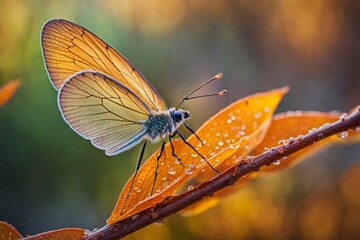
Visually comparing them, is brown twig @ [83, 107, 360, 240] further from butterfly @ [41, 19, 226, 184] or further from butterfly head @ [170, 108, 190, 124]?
butterfly head @ [170, 108, 190, 124]

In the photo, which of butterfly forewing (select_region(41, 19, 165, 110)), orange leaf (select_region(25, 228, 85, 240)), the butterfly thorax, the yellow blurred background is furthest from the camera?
the yellow blurred background

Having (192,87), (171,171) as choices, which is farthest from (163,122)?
(192,87)

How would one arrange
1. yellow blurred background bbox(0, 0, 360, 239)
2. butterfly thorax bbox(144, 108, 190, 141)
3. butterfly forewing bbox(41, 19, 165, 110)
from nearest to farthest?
butterfly forewing bbox(41, 19, 165, 110) → butterfly thorax bbox(144, 108, 190, 141) → yellow blurred background bbox(0, 0, 360, 239)

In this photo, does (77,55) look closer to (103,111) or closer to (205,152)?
(103,111)

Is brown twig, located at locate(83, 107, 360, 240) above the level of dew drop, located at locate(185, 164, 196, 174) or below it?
below

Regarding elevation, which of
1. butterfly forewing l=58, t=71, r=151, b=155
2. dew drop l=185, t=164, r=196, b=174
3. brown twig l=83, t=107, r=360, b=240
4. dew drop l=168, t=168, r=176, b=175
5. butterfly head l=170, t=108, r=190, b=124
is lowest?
brown twig l=83, t=107, r=360, b=240

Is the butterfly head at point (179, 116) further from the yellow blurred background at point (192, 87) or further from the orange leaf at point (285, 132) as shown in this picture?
the yellow blurred background at point (192, 87)

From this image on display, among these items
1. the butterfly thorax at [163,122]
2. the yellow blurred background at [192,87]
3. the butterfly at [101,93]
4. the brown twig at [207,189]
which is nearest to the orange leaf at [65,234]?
the brown twig at [207,189]

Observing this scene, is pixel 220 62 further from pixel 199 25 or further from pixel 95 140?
pixel 95 140

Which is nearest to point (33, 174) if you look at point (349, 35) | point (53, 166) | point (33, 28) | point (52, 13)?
point (53, 166)

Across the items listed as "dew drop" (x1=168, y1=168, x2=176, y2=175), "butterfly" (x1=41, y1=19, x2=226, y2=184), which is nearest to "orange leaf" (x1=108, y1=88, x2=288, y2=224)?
"dew drop" (x1=168, y1=168, x2=176, y2=175)
